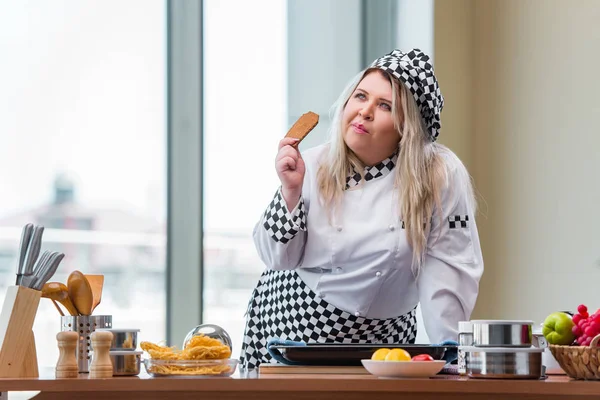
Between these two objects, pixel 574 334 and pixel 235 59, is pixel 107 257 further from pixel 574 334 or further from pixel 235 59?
pixel 574 334

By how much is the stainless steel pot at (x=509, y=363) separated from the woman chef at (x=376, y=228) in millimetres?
598

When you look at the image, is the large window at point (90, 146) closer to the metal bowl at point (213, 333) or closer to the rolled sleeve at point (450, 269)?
the rolled sleeve at point (450, 269)

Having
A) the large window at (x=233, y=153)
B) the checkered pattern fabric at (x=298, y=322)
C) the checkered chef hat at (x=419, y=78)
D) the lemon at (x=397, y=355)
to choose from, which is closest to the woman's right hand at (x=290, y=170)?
the checkered pattern fabric at (x=298, y=322)

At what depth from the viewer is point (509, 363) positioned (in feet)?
4.92

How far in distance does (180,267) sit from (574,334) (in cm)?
231

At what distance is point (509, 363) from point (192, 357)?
Result: 54 centimetres

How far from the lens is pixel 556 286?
3109 mm

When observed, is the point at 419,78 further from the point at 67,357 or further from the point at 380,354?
the point at 67,357

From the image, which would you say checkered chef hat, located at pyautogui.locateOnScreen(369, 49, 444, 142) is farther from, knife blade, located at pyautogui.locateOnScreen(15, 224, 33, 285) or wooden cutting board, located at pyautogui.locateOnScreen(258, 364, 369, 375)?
knife blade, located at pyautogui.locateOnScreen(15, 224, 33, 285)

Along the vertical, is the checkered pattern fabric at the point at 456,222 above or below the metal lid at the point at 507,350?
above

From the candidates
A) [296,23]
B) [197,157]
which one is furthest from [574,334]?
[296,23]

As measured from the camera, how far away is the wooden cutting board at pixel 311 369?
158 cm

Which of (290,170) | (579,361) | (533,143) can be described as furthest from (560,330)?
(533,143)

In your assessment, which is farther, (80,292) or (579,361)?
(80,292)
